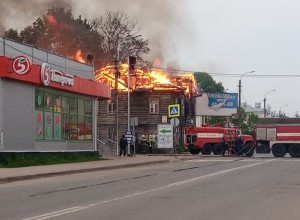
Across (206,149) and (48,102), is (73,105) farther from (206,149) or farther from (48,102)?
(206,149)

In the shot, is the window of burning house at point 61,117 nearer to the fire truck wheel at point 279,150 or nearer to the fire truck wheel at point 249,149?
the fire truck wheel at point 249,149

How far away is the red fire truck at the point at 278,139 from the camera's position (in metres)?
40.4

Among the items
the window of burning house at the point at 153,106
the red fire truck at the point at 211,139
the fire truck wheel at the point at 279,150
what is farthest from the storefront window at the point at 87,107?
the window of burning house at the point at 153,106

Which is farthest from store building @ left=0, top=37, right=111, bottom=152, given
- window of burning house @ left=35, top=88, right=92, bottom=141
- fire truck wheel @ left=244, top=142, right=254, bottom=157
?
fire truck wheel @ left=244, top=142, right=254, bottom=157

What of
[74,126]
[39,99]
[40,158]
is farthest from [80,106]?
[40,158]

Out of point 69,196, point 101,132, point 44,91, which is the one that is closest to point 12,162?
point 44,91

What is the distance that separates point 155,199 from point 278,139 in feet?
98.6

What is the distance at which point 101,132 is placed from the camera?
5350cm

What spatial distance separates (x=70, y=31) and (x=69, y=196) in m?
46.5

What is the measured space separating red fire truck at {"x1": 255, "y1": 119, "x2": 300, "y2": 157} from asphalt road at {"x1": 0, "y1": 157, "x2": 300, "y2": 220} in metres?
22.9

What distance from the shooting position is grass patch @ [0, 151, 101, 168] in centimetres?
2400

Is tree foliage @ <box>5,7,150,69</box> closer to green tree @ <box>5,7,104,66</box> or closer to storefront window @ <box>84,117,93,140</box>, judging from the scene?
green tree @ <box>5,7,104,66</box>

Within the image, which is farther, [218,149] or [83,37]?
[83,37]

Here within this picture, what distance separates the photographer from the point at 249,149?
4184 cm
